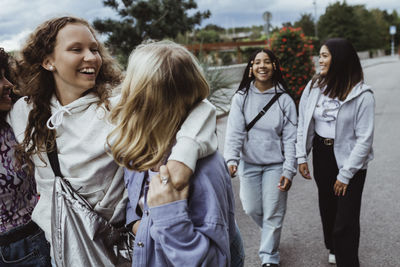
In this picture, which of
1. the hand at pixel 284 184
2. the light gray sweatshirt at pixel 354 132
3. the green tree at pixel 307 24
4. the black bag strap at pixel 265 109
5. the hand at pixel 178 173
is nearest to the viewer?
the hand at pixel 178 173

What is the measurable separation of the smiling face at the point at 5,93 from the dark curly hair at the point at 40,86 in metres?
0.12

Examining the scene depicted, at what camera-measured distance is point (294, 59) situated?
7.88 metres

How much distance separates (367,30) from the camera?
6656 cm

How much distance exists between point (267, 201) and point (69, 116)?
7.15ft

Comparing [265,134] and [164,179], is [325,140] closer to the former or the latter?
[265,134]

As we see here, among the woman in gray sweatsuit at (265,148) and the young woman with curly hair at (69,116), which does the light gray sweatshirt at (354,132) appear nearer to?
the woman in gray sweatsuit at (265,148)

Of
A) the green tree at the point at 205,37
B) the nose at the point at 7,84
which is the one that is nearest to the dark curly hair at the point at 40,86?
the nose at the point at 7,84

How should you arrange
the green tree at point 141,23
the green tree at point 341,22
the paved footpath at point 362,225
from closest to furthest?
1. the paved footpath at point 362,225
2. the green tree at point 141,23
3. the green tree at point 341,22

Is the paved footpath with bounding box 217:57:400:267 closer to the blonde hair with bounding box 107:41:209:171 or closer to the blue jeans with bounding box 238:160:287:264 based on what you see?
the blue jeans with bounding box 238:160:287:264

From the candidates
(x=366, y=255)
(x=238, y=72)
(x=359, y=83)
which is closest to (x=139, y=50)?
(x=359, y=83)

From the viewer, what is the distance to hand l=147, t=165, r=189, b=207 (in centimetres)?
126

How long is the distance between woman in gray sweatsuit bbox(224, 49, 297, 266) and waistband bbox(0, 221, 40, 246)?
1.85m

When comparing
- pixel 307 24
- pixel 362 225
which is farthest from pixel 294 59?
pixel 307 24

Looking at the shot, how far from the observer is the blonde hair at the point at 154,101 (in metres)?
1.32
